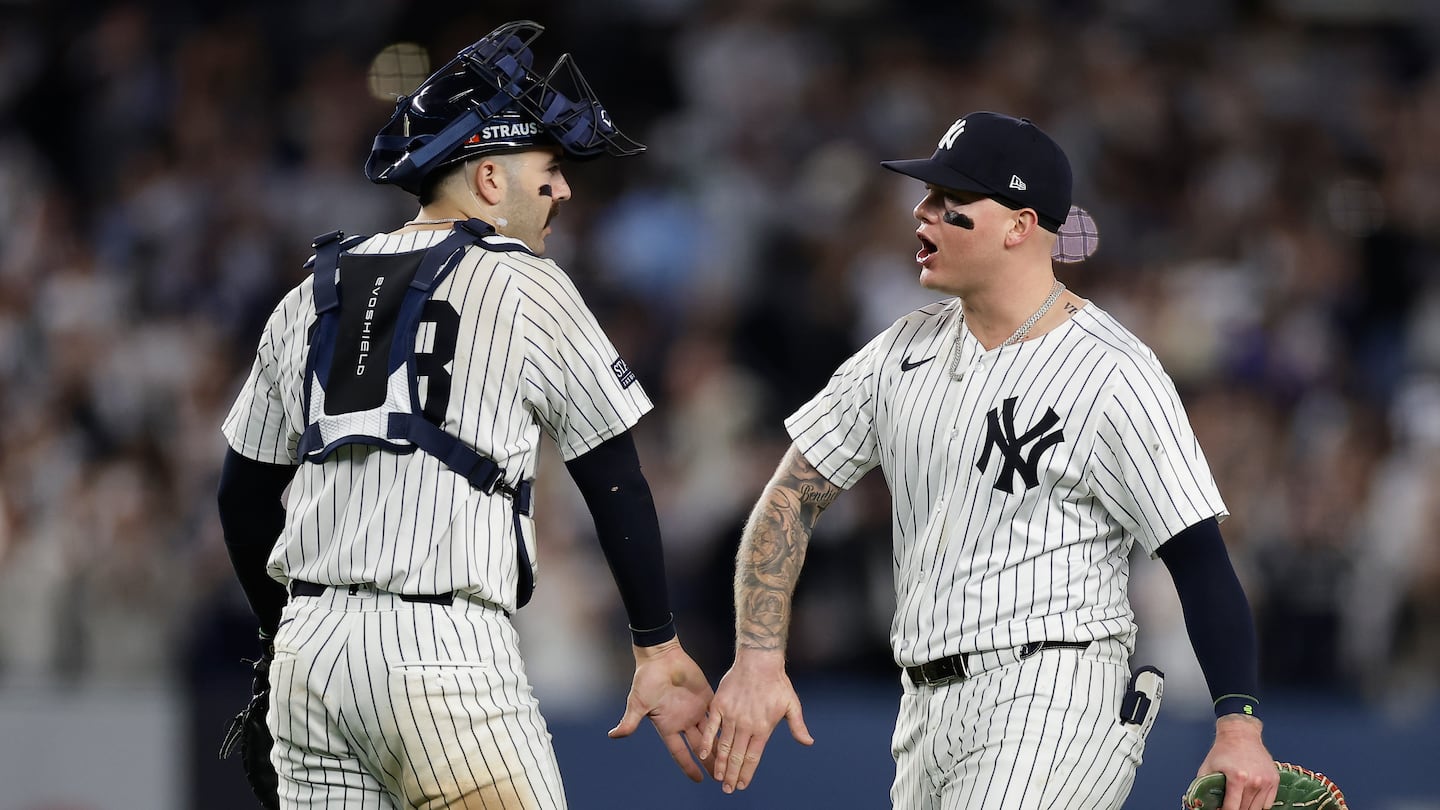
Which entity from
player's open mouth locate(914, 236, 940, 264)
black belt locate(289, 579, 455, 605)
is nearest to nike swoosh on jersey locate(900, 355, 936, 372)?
player's open mouth locate(914, 236, 940, 264)

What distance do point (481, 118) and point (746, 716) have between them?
154 centimetres

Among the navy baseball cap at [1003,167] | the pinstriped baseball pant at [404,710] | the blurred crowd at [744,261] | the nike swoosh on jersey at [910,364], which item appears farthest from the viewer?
the blurred crowd at [744,261]

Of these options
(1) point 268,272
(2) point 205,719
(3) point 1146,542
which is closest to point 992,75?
(1) point 268,272

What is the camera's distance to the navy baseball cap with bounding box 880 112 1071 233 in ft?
14.6

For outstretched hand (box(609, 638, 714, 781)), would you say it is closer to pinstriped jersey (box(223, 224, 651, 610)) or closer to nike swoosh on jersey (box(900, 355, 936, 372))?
pinstriped jersey (box(223, 224, 651, 610))

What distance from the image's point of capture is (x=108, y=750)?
8.30 meters

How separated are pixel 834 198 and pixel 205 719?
454 centimetres

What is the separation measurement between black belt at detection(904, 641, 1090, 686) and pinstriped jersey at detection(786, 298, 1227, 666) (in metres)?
0.03

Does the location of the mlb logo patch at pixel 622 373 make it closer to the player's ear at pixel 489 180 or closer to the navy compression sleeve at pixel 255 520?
the player's ear at pixel 489 180

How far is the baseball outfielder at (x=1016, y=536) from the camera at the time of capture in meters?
4.21

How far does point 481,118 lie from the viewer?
4.18 metres

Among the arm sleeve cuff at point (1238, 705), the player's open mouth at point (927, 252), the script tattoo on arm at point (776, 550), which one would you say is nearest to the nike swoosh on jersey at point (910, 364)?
the player's open mouth at point (927, 252)

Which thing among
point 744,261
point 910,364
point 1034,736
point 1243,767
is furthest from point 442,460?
point 744,261

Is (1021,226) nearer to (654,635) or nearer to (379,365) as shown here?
(654,635)
